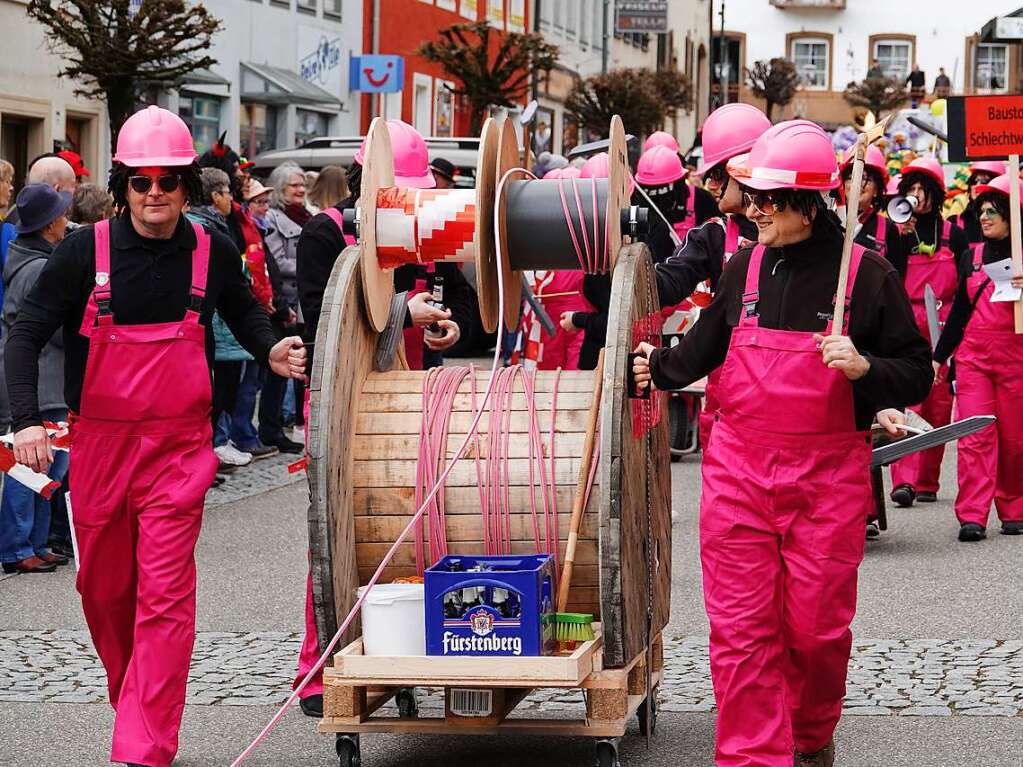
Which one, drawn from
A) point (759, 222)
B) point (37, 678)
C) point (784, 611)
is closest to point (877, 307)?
point (759, 222)

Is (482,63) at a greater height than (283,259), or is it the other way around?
(482,63)

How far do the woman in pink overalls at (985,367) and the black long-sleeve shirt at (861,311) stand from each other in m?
5.92

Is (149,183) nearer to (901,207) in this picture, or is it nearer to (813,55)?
(901,207)

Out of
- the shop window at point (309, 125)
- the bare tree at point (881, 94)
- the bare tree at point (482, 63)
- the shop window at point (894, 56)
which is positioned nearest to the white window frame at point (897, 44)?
the shop window at point (894, 56)

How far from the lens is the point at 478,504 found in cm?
635

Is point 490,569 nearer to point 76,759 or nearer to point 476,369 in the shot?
point 476,369

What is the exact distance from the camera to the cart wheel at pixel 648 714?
6336 millimetres

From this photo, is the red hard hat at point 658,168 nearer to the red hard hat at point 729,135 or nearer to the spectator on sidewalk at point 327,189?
the spectator on sidewalk at point 327,189

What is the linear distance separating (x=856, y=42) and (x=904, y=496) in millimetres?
83651

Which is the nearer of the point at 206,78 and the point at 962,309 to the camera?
the point at 962,309

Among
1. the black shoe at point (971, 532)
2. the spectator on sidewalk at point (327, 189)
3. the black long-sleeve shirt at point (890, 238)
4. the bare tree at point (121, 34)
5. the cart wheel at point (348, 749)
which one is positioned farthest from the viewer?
the bare tree at point (121, 34)

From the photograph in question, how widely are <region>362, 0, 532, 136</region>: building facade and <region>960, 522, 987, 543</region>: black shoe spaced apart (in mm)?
26784

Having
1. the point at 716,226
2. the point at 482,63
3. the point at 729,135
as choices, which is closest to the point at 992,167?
the point at 716,226

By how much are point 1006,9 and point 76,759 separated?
3511 inches
